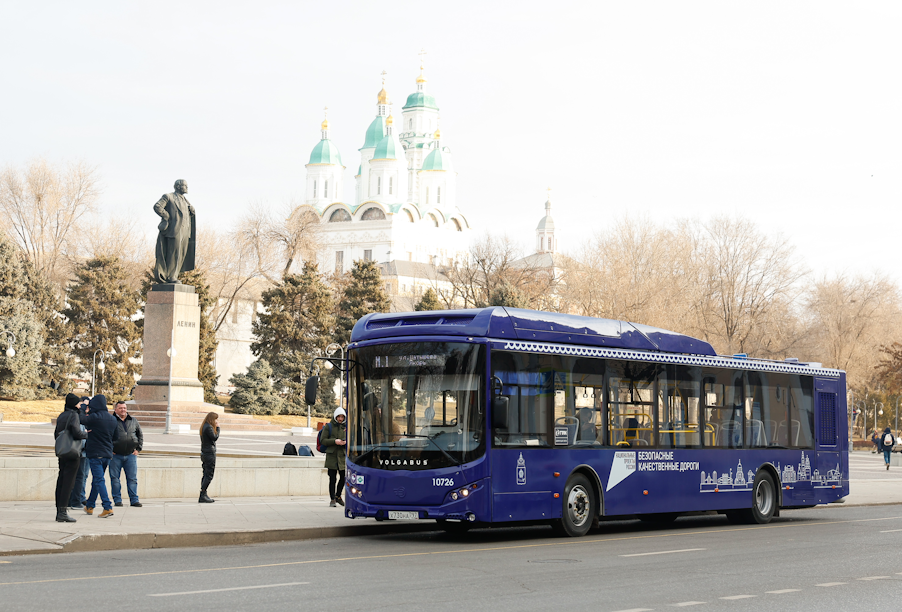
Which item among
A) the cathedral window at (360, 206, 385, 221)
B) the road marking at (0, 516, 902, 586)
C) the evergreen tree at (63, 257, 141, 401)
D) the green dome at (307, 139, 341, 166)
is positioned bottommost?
the road marking at (0, 516, 902, 586)

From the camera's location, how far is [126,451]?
16078 mm

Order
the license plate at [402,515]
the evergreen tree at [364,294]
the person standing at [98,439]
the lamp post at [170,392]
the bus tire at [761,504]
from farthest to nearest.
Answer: the evergreen tree at [364,294]
the lamp post at [170,392]
the bus tire at [761,504]
the person standing at [98,439]
the license plate at [402,515]

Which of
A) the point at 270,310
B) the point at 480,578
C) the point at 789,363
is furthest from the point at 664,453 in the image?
the point at 270,310

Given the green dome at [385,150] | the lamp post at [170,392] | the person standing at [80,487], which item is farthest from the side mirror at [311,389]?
the green dome at [385,150]

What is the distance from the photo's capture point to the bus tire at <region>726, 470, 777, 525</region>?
18391 millimetres

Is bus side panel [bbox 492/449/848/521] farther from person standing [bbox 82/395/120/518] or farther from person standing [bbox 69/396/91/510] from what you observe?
person standing [bbox 69/396/91/510]

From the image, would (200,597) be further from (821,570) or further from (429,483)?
(821,570)

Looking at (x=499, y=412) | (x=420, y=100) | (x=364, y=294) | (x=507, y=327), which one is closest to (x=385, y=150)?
(x=420, y=100)

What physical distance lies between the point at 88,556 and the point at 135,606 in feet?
13.0

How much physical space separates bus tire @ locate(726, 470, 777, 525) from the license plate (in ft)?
23.1

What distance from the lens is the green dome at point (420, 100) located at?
549 feet

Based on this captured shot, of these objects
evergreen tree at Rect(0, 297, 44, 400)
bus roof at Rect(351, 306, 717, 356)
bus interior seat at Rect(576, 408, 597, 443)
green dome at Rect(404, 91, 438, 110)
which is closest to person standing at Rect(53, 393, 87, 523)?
bus roof at Rect(351, 306, 717, 356)

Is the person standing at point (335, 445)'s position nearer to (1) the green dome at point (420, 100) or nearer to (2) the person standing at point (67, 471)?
(2) the person standing at point (67, 471)

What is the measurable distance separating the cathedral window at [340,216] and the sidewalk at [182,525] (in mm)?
140334
